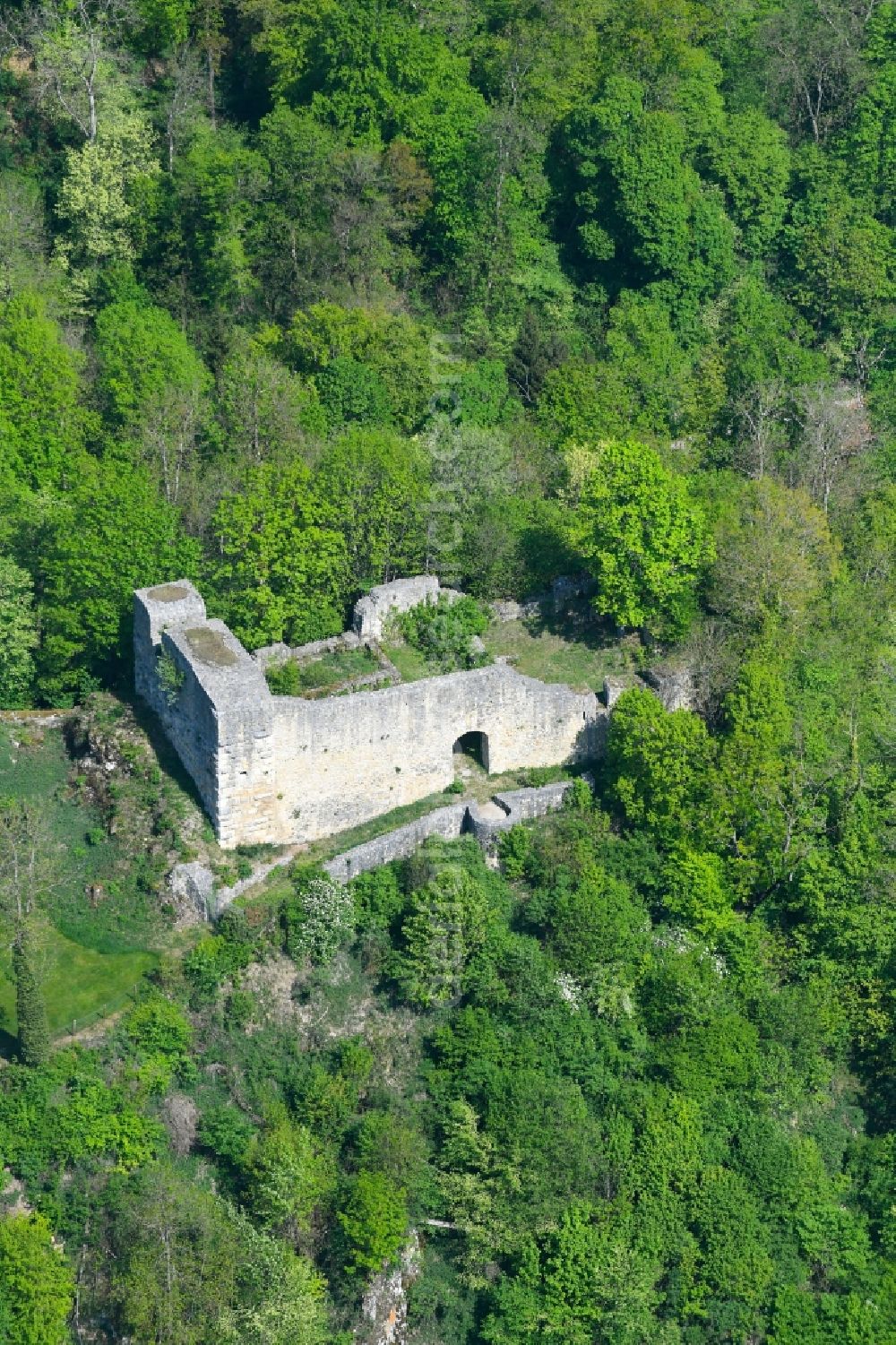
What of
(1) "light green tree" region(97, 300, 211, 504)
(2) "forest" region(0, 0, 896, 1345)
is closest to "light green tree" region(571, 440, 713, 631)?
(2) "forest" region(0, 0, 896, 1345)

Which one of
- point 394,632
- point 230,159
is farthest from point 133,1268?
point 230,159

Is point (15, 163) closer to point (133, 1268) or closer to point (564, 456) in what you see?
point (564, 456)

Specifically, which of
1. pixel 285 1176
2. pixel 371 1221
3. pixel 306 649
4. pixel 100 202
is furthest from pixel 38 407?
pixel 371 1221

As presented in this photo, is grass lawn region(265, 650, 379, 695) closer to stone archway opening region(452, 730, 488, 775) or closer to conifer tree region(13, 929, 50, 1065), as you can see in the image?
stone archway opening region(452, 730, 488, 775)

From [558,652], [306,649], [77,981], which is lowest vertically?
[77,981]

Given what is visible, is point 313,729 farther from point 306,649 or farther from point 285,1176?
point 285,1176

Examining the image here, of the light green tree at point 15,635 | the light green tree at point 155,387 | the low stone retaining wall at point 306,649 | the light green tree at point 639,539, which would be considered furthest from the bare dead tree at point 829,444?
the light green tree at point 15,635
